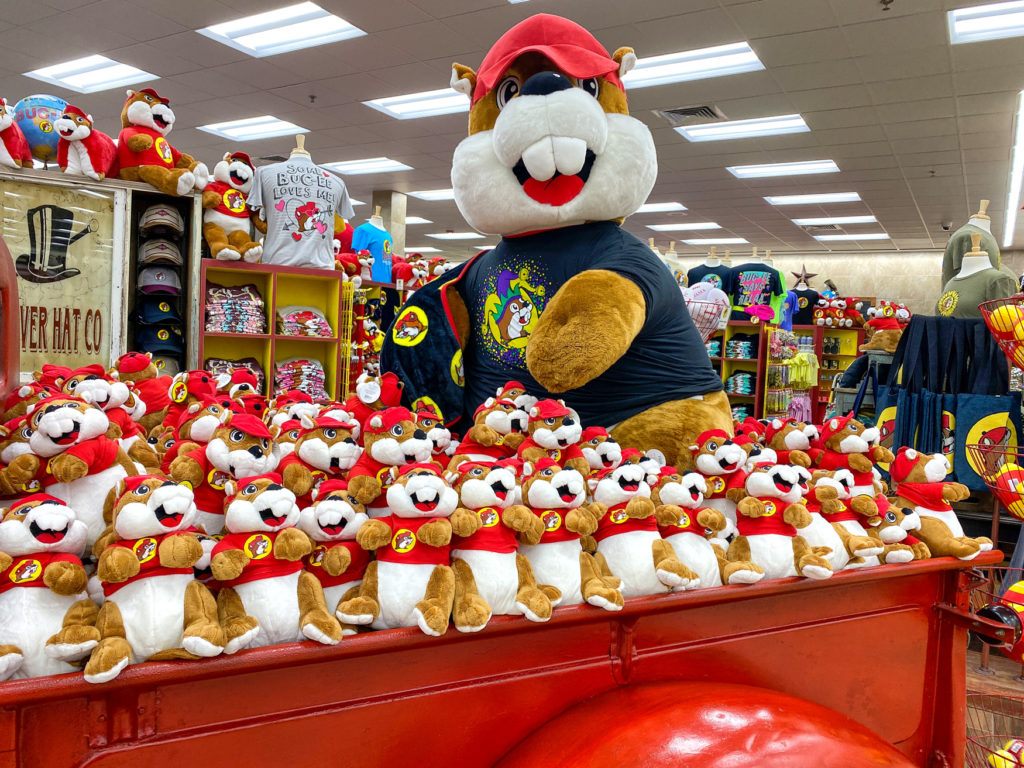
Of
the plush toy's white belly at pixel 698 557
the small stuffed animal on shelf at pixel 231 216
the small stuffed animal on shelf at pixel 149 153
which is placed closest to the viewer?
the plush toy's white belly at pixel 698 557

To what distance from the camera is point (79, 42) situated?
607cm

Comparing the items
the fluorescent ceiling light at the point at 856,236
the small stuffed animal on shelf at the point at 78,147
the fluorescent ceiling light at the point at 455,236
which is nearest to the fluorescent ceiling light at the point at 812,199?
the fluorescent ceiling light at the point at 856,236

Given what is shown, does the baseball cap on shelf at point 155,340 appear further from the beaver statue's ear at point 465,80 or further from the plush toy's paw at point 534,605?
the plush toy's paw at point 534,605

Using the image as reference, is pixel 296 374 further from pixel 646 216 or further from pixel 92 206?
pixel 646 216

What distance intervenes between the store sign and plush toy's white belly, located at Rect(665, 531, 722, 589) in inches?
120

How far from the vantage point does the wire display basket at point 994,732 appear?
1.77m

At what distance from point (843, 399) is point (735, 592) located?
14.9 feet

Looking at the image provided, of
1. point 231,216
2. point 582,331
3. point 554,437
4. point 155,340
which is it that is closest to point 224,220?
point 231,216

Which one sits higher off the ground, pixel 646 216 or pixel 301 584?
pixel 646 216

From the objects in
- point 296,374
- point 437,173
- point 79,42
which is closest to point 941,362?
point 296,374

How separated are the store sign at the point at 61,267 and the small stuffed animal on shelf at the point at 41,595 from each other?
2.77 meters

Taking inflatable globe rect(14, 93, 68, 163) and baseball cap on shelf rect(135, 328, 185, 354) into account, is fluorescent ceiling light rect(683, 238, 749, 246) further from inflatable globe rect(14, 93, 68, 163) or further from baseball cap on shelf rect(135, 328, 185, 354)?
inflatable globe rect(14, 93, 68, 163)

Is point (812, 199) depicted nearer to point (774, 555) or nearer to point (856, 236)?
point (856, 236)

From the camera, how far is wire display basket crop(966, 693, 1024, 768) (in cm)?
177
